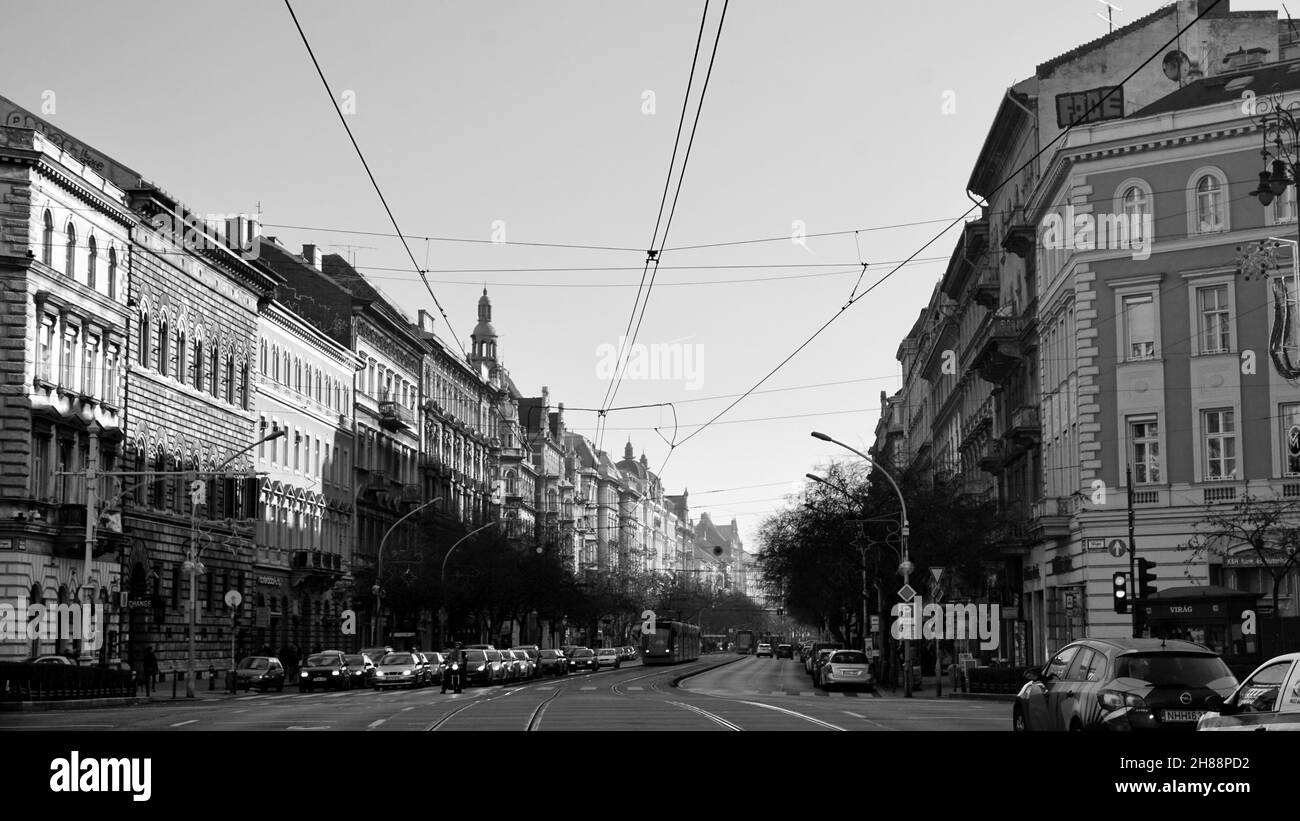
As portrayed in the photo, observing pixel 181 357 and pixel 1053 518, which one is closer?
pixel 1053 518

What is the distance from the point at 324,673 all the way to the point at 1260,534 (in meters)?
32.6

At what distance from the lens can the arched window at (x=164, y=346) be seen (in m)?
60.5

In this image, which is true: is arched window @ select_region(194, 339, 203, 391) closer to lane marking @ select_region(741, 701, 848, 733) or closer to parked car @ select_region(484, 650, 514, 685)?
parked car @ select_region(484, 650, 514, 685)

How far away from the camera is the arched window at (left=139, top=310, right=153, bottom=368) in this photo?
58.4m

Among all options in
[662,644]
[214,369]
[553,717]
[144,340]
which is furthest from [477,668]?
[662,644]

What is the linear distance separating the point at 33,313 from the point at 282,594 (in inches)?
1093

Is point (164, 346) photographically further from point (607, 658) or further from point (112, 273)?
point (607, 658)

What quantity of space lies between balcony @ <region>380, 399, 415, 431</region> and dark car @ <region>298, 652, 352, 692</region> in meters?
31.6

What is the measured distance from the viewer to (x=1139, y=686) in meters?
17.5

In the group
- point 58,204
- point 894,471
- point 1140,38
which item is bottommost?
point 894,471
